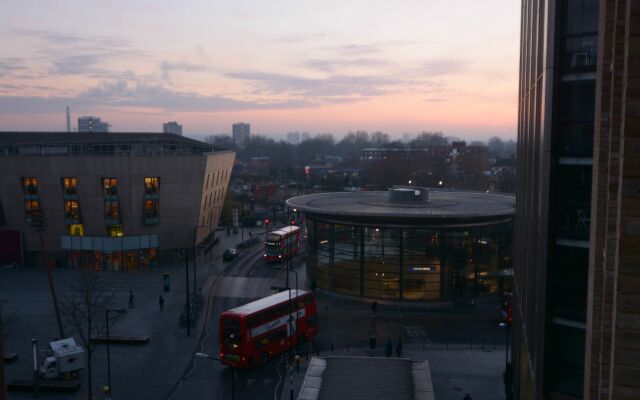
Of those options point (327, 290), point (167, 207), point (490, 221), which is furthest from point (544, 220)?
point (167, 207)

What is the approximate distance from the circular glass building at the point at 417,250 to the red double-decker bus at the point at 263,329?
385 inches

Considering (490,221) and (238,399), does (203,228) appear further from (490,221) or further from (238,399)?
(238,399)

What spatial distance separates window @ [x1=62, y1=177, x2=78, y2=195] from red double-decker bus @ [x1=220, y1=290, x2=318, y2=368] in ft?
100

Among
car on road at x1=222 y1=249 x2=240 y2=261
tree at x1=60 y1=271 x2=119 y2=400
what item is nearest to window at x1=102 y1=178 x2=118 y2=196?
tree at x1=60 y1=271 x2=119 y2=400

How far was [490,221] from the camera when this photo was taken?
41000 millimetres

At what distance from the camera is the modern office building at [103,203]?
52.9 m

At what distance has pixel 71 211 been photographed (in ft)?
177

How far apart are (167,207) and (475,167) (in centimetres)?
9866

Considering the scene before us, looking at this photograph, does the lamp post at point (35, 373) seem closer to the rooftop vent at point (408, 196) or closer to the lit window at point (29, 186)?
the rooftop vent at point (408, 196)

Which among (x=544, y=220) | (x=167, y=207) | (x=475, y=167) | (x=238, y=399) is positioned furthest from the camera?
(x=475, y=167)

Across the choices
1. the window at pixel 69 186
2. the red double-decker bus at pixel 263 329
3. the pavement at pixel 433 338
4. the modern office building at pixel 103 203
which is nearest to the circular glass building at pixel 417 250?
the pavement at pixel 433 338

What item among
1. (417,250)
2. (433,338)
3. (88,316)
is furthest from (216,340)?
(417,250)

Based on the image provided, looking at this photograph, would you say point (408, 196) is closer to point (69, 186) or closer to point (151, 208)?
point (151, 208)

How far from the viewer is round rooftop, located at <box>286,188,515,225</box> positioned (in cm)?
3972
